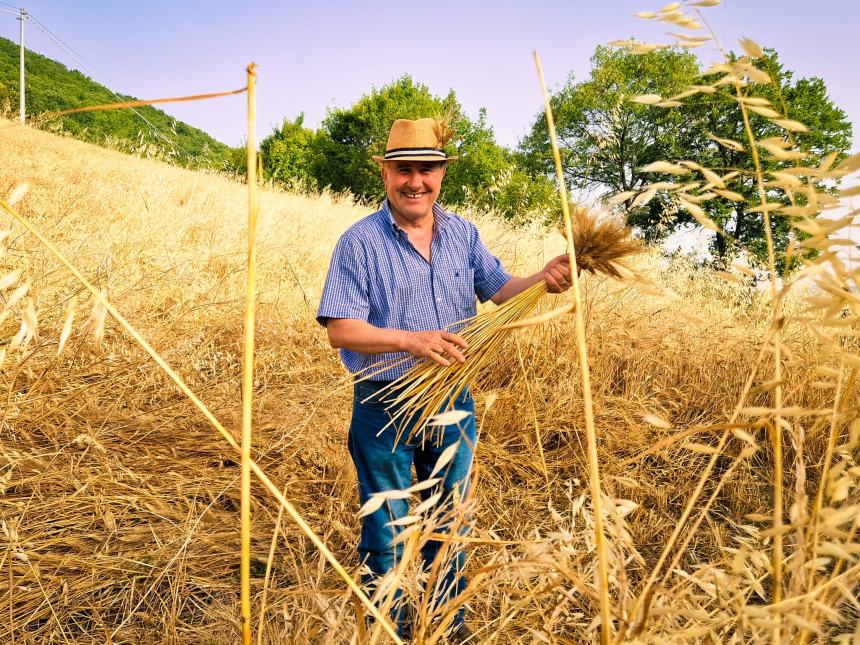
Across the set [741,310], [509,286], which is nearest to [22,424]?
[509,286]

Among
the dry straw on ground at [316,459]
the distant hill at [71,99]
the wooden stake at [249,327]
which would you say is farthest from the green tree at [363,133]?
the wooden stake at [249,327]

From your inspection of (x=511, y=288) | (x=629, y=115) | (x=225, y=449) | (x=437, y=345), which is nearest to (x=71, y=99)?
(x=629, y=115)

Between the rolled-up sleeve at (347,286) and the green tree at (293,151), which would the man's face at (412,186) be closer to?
the rolled-up sleeve at (347,286)

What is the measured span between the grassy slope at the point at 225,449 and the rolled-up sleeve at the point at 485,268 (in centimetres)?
44

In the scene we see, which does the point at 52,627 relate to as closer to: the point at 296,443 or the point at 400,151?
the point at 296,443

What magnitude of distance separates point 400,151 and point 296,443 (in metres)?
1.57

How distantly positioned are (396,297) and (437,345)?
0.47m

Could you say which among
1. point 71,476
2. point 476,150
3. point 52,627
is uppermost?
point 476,150

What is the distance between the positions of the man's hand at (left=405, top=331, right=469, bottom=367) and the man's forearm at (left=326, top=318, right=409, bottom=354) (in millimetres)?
32

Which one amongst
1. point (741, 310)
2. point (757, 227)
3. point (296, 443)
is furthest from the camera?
point (757, 227)

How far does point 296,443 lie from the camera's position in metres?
2.80

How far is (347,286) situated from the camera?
6.28 ft

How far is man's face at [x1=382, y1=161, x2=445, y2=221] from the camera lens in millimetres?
2029

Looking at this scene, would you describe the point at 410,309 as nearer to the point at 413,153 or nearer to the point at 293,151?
the point at 413,153
